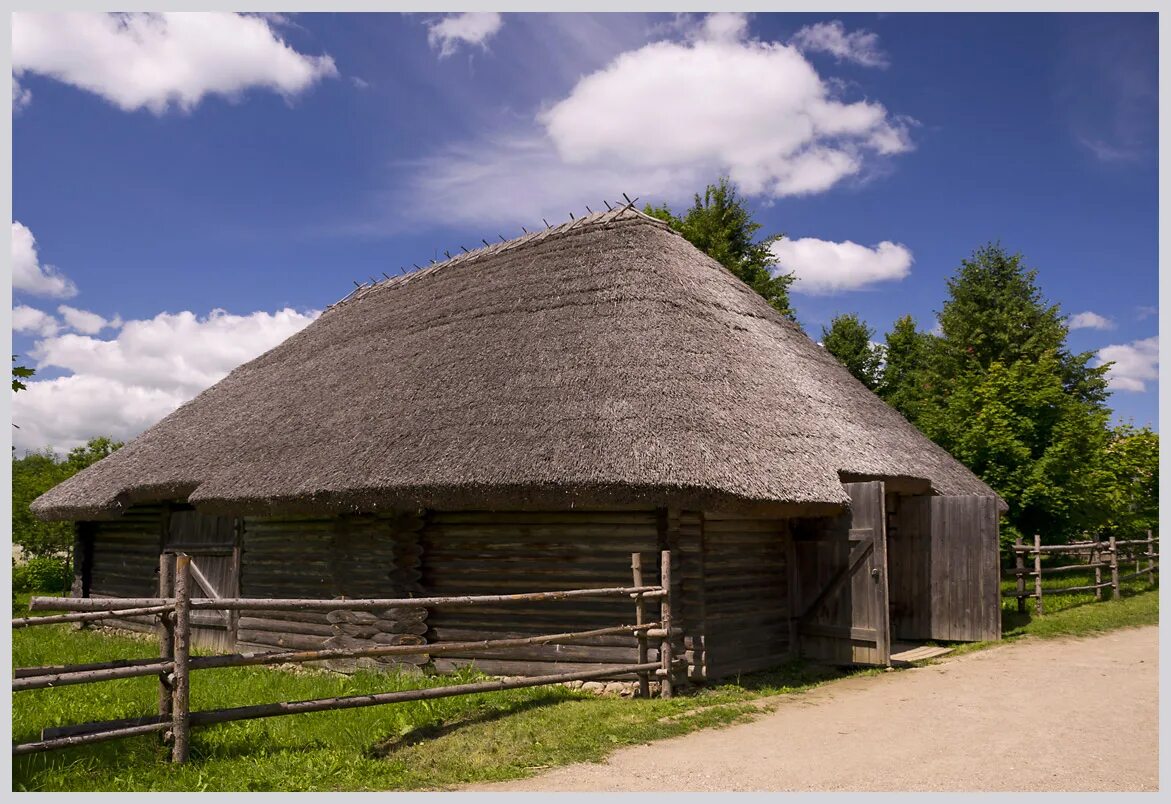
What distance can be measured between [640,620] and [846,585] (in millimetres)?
2920

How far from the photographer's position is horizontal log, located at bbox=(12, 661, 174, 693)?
571 centimetres

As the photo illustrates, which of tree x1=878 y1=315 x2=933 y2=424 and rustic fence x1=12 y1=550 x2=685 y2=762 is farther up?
tree x1=878 y1=315 x2=933 y2=424

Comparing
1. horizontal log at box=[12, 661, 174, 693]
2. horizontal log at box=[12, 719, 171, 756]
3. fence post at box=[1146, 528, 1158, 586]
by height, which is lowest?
fence post at box=[1146, 528, 1158, 586]

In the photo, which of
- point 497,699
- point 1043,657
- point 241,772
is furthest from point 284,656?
point 1043,657

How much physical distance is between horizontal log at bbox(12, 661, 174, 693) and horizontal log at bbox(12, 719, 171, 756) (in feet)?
1.11

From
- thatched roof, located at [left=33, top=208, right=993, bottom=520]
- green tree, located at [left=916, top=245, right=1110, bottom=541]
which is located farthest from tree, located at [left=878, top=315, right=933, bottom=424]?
thatched roof, located at [left=33, top=208, right=993, bottom=520]

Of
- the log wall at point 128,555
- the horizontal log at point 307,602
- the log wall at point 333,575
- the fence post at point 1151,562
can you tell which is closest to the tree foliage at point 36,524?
the log wall at point 128,555

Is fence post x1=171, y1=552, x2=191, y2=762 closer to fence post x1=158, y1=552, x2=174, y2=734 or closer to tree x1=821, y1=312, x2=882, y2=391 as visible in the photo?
fence post x1=158, y1=552, x2=174, y2=734

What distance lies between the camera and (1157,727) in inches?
290

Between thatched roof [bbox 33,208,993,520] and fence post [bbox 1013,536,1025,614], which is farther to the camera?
fence post [bbox 1013,536,1025,614]

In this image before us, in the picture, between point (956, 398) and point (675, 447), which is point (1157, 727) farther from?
A: point (956, 398)

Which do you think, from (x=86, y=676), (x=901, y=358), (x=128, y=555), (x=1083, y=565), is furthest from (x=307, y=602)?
(x=901, y=358)

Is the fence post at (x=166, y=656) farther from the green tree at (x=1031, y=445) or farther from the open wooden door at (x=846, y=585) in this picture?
the green tree at (x=1031, y=445)

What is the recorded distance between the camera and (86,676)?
596 cm
